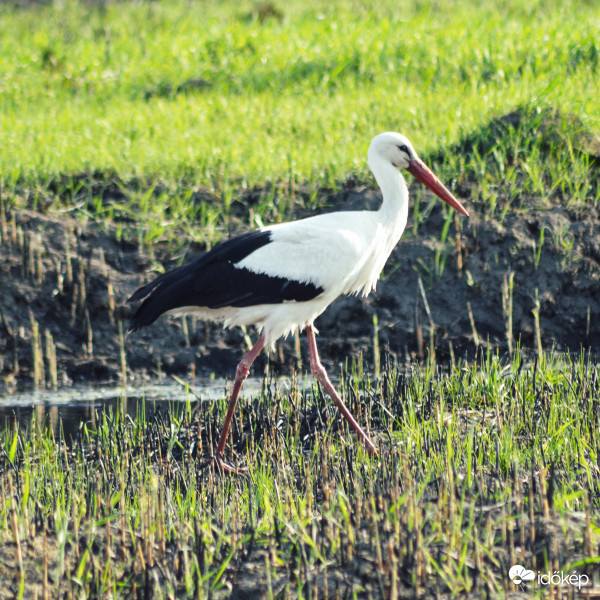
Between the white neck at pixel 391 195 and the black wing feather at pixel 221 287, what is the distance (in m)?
0.53

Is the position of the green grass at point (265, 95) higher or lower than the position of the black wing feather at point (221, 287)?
higher

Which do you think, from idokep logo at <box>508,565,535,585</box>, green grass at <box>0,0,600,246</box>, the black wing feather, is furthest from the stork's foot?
green grass at <box>0,0,600,246</box>

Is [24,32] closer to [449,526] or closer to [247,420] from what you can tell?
[247,420]

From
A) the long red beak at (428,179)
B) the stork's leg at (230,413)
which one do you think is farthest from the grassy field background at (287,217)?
the long red beak at (428,179)

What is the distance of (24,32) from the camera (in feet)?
44.2

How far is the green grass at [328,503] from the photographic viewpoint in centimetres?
335

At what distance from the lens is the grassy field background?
3.45 m

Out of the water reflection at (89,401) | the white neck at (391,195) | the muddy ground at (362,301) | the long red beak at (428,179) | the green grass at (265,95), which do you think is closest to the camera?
the white neck at (391,195)

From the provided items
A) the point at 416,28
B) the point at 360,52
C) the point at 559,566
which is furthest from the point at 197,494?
the point at 416,28

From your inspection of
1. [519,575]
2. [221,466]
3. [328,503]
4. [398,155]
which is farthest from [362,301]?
[519,575]

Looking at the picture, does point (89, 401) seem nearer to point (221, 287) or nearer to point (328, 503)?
point (221, 287)

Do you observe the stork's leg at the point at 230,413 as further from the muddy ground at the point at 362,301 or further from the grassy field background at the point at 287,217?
the muddy ground at the point at 362,301

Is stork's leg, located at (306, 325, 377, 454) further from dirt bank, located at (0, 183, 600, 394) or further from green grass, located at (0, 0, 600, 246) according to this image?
green grass, located at (0, 0, 600, 246)

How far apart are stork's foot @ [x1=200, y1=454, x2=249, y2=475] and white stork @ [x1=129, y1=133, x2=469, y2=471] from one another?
9.8 inches
